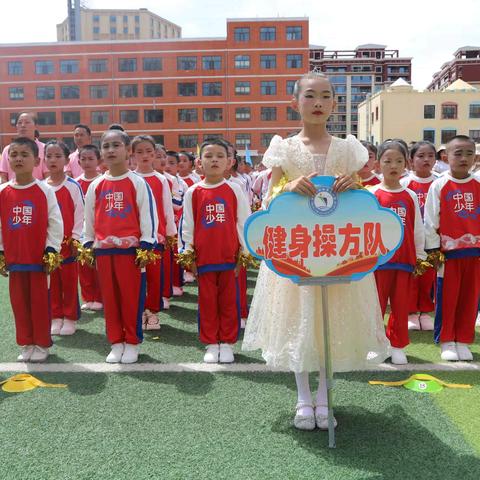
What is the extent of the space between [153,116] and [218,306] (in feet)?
151

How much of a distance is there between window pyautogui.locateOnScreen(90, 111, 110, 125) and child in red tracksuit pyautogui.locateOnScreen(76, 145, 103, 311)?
147 feet

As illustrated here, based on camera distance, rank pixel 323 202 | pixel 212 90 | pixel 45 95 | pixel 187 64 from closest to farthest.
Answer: pixel 323 202
pixel 187 64
pixel 212 90
pixel 45 95

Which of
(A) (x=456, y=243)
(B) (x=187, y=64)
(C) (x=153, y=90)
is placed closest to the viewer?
(A) (x=456, y=243)

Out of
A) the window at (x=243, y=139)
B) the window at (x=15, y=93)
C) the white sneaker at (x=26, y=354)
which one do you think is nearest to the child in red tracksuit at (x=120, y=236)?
the white sneaker at (x=26, y=354)

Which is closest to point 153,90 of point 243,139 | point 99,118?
point 99,118

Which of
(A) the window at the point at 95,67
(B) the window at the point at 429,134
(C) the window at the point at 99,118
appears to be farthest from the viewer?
(B) the window at the point at 429,134

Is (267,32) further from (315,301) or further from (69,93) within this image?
(315,301)

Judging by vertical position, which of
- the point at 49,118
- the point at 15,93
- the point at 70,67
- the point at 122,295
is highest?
the point at 70,67

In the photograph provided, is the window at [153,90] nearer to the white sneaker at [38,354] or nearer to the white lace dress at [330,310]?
the white sneaker at [38,354]

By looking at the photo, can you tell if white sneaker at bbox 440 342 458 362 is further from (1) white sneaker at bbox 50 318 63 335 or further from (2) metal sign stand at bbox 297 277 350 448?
(1) white sneaker at bbox 50 318 63 335

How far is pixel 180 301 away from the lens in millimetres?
6789

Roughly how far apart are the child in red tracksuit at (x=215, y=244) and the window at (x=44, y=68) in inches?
1965

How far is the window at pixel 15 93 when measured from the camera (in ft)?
161

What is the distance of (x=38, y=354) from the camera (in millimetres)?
4461
